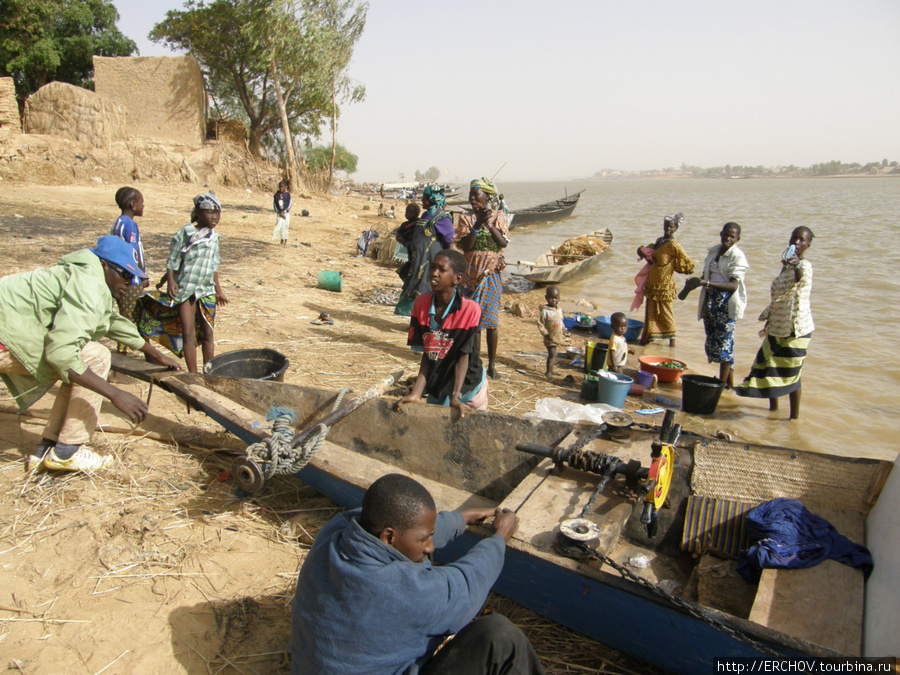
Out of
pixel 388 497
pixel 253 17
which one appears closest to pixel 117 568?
pixel 388 497

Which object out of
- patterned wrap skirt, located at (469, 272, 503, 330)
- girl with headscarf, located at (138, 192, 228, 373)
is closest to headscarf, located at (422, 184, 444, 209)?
patterned wrap skirt, located at (469, 272, 503, 330)

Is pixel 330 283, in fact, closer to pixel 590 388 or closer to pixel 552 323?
pixel 552 323

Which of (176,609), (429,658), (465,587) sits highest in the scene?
(465,587)

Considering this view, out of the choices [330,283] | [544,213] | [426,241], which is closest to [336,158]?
[544,213]

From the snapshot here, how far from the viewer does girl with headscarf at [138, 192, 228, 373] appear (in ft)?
14.4

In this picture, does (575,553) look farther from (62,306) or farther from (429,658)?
(62,306)

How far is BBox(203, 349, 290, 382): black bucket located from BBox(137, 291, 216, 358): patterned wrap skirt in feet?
1.65

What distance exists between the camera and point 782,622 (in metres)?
2.25

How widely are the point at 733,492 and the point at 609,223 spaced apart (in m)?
27.9

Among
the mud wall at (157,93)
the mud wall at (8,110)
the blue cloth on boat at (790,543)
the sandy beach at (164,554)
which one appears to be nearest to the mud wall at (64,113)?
the mud wall at (8,110)

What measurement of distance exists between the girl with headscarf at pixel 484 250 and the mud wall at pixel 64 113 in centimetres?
1664

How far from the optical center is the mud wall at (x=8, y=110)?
15305mm

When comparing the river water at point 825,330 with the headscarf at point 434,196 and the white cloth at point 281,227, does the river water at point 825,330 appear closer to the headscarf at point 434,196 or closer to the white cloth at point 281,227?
the headscarf at point 434,196

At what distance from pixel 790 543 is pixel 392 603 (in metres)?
1.96
